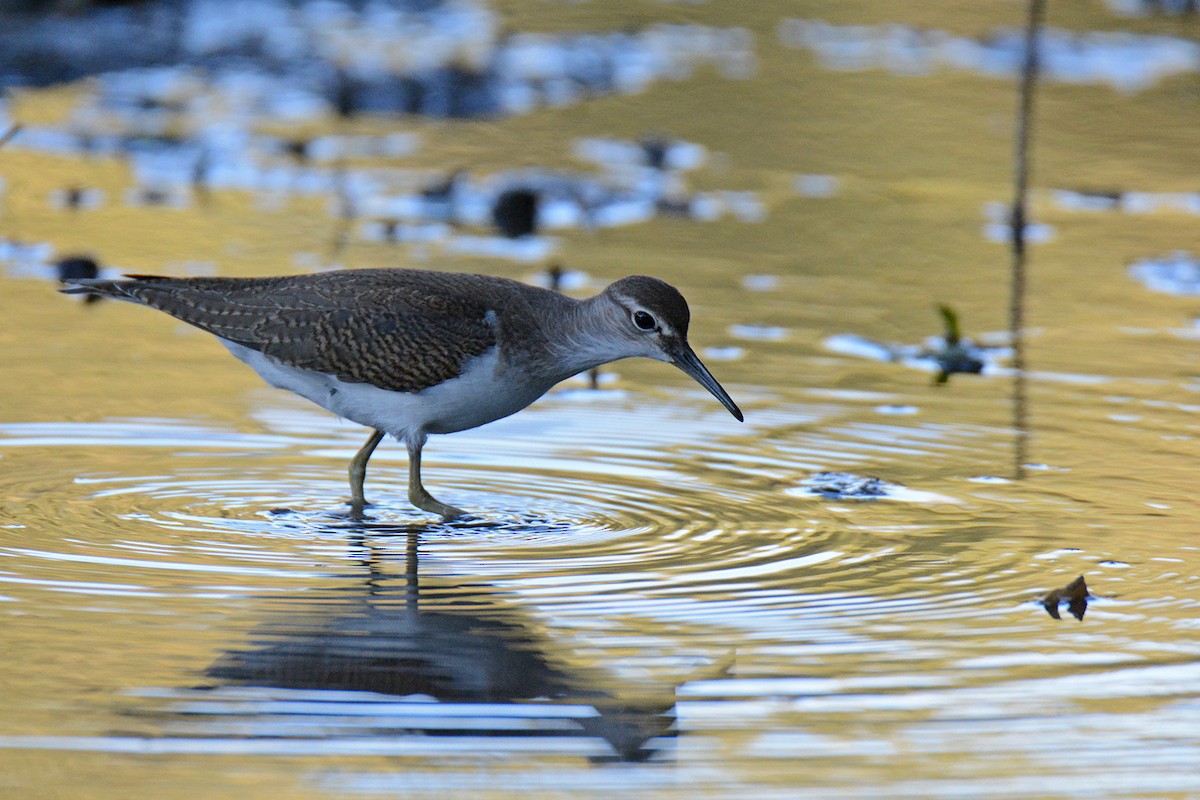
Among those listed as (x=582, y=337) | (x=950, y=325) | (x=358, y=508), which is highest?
(x=582, y=337)

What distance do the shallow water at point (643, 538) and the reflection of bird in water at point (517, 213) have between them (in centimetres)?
41

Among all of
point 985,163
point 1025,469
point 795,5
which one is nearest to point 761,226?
point 985,163

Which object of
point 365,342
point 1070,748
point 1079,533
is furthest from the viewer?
point 365,342

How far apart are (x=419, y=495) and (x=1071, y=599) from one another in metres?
2.57

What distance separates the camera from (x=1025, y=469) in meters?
7.63

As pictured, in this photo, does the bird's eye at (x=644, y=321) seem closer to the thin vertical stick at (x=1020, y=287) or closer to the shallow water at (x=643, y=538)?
the shallow water at (x=643, y=538)

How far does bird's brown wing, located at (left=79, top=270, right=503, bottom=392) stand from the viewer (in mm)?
7180

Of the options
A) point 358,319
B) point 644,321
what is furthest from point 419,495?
point 644,321

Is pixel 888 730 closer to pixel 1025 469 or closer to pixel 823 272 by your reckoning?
pixel 1025 469

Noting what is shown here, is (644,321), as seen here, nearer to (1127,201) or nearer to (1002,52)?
(1127,201)

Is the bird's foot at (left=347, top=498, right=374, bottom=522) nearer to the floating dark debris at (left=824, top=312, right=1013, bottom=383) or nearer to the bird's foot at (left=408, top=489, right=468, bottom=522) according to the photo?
the bird's foot at (left=408, top=489, right=468, bottom=522)

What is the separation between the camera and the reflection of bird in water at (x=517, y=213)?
12016mm

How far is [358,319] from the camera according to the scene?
24.0ft

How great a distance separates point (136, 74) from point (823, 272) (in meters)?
8.44
